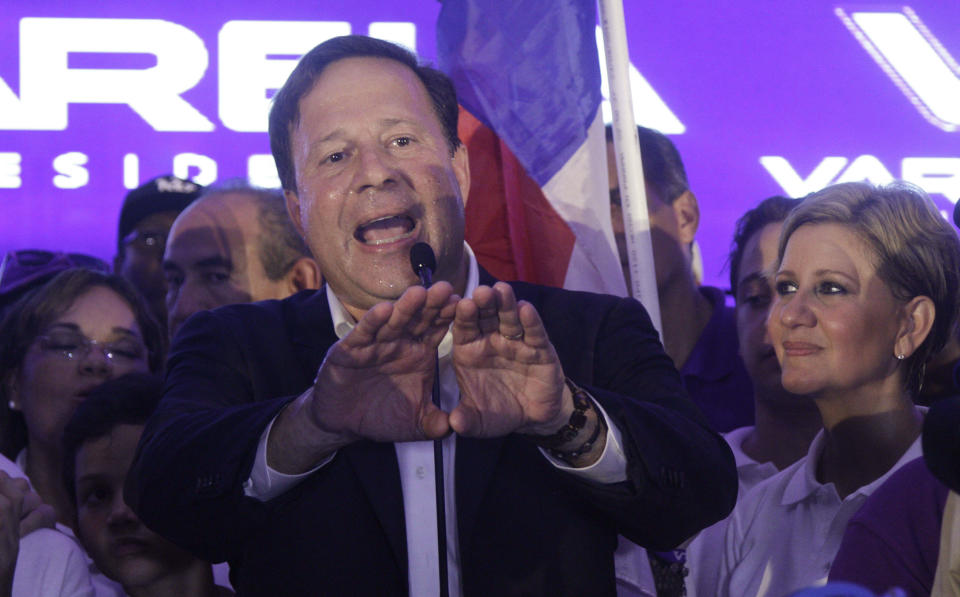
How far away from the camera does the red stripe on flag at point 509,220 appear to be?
3.31 metres

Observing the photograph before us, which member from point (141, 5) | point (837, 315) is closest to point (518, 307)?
point (837, 315)

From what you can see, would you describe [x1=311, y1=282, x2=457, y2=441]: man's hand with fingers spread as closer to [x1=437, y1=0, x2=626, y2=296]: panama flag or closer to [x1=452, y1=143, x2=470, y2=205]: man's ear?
[x1=452, y1=143, x2=470, y2=205]: man's ear

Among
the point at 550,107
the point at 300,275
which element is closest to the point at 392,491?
the point at 550,107

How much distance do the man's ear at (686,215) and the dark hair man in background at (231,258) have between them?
1234 mm

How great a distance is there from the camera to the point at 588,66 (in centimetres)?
319

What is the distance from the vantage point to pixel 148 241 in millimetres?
4281

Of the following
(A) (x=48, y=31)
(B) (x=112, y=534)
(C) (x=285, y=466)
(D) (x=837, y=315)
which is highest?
(A) (x=48, y=31)

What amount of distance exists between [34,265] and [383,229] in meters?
2.05

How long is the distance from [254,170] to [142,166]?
17.8 inches

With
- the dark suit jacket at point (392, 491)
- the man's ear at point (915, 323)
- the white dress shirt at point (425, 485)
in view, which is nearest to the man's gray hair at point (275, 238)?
the dark suit jacket at point (392, 491)

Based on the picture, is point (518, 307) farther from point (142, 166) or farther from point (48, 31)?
point (48, 31)

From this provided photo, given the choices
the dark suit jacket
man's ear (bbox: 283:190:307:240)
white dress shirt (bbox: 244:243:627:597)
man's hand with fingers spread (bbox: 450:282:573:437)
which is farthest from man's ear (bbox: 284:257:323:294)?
man's hand with fingers spread (bbox: 450:282:573:437)

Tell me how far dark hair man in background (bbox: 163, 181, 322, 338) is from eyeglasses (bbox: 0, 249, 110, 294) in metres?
0.29

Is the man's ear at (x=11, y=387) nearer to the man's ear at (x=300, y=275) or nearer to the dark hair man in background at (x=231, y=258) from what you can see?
the dark hair man in background at (x=231, y=258)
